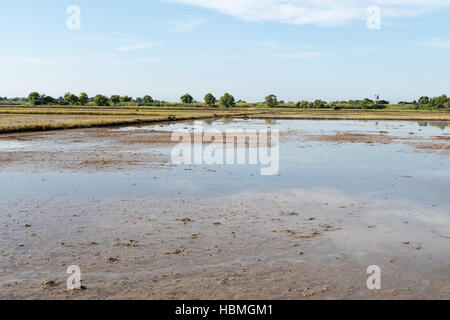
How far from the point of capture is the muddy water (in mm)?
6430

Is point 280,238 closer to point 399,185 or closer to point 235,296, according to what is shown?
point 235,296

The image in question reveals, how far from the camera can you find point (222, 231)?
30.5ft

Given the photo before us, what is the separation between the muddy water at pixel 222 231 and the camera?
643cm

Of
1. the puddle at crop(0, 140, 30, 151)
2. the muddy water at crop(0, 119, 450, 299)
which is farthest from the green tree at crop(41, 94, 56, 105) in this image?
the muddy water at crop(0, 119, 450, 299)

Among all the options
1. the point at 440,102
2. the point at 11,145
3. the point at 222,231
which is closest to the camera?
the point at 222,231

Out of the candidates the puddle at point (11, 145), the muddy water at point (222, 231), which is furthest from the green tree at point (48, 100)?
the muddy water at point (222, 231)

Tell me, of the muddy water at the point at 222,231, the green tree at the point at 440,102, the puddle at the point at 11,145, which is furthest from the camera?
the green tree at the point at 440,102

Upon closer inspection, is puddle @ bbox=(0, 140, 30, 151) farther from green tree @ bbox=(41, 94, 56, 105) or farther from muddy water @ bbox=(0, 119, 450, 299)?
green tree @ bbox=(41, 94, 56, 105)

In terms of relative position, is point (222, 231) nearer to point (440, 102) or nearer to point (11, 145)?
point (11, 145)

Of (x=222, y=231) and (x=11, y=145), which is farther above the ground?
(x=11, y=145)

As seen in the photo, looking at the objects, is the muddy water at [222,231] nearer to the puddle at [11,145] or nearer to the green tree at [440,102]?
the puddle at [11,145]

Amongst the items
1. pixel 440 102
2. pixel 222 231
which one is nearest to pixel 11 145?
Answer: pixel 222 231
